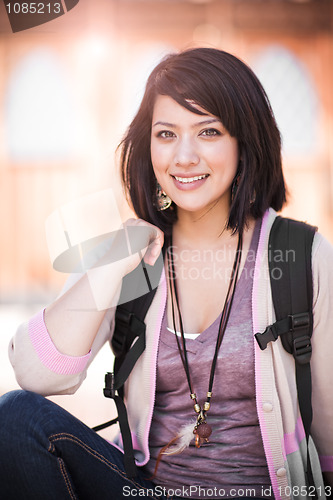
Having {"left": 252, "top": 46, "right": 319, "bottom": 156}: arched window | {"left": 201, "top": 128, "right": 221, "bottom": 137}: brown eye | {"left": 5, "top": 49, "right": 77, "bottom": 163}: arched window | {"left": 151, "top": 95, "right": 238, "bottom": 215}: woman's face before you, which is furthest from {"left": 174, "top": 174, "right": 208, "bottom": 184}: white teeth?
{"left": 252, "top": 46, "right": 319, "bottom": 156}: arched window

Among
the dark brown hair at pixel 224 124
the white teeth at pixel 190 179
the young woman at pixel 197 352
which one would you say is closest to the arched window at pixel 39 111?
the dark brown hair at pixel 224 124

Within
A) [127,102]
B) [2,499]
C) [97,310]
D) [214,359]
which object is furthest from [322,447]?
[127,102]

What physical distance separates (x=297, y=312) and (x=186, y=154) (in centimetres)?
54

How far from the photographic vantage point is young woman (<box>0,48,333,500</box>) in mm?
1438

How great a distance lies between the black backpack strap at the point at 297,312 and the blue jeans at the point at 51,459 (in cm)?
49

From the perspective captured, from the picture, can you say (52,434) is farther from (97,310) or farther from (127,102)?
(127,102)

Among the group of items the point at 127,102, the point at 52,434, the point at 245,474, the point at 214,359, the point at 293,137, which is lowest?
the point at 245,474

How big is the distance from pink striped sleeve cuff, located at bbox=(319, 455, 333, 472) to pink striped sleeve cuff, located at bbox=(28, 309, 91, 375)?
0.74 m

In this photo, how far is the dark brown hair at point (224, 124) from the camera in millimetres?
1587

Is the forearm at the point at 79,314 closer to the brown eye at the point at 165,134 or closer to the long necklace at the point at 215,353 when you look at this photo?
the long necklace at the point at 215,353

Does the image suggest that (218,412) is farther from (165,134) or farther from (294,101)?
(294,101)

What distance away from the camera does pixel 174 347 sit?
5.13 feet

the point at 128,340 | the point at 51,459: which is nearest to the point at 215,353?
the point at 128,340

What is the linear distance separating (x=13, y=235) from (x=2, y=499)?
13.8 ft
